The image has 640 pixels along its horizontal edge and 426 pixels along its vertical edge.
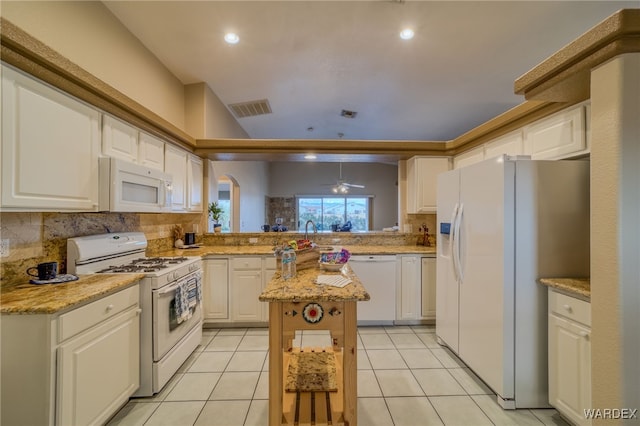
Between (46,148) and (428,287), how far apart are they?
3573mm

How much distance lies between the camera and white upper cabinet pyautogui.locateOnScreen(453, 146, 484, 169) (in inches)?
117

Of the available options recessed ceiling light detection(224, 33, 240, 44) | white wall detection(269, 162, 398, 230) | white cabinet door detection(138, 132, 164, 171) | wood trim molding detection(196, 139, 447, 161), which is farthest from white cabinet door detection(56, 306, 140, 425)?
white wall detection(269, 162, 398, 230)

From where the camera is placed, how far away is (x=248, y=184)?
6.06 m

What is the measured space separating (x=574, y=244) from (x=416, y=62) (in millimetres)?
2259

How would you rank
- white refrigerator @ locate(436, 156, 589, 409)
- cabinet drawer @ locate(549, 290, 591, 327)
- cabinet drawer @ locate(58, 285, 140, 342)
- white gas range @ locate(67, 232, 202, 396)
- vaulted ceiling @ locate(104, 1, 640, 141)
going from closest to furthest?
cabinet drawer @ locate(58, 285, 140, 342), cabinet drawer @ locate(549, 290, 591, 327), white refrigerator @ locate(436, 156, 589, 409), white gas range @ locate(67, 232, 202, 396), vaulted ceiling @ locate(104, 1, 640, 141)

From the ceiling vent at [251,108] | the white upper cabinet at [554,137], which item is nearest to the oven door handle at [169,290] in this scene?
the ceiling vent at [251,108]

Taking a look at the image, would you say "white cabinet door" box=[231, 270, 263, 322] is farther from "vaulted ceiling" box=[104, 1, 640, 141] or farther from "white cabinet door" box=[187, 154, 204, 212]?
"vaulted ceiling" box=[104, 1, 640, 141]

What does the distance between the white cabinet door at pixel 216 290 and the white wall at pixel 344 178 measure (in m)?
6.05

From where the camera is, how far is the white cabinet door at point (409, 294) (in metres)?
3.12

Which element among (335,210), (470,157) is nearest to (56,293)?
(470,157)

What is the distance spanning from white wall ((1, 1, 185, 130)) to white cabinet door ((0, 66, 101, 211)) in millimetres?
541

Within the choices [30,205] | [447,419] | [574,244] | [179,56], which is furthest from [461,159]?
[30,205]

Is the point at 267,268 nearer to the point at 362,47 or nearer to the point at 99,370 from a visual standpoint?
the point at 99,370

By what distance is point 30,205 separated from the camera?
1413mm
